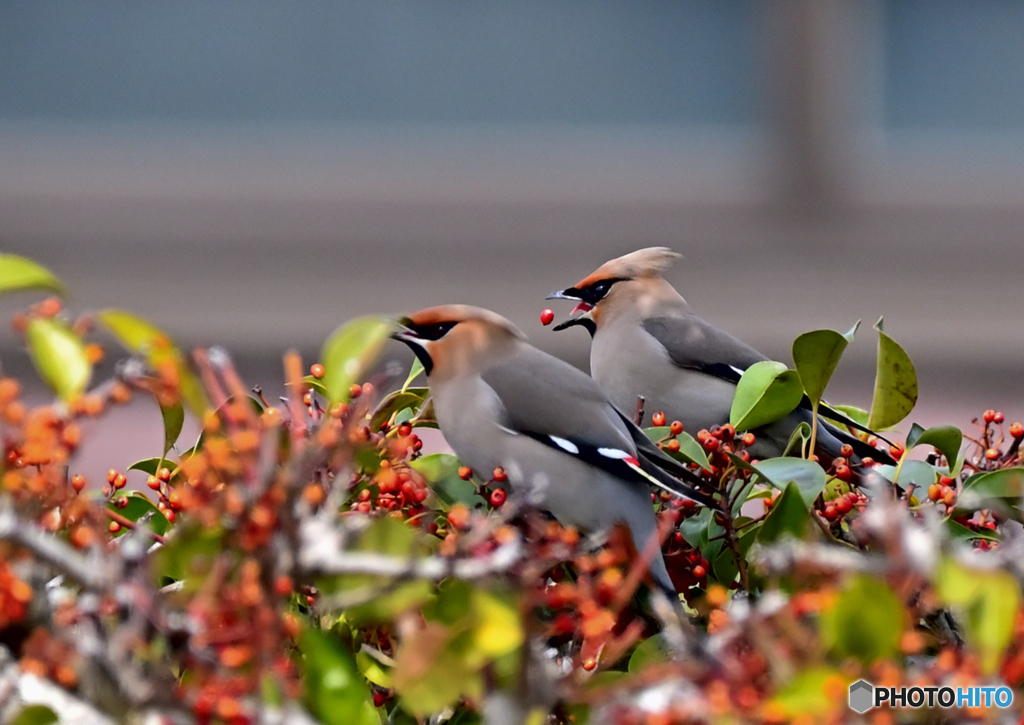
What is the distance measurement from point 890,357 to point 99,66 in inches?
192

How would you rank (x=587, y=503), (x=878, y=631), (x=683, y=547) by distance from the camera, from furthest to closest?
(x=587, y=503) < (x=683, y=547) < (x=878, y=631)

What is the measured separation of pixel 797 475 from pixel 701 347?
660 mm

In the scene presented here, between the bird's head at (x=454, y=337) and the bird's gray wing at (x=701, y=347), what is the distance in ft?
1.24

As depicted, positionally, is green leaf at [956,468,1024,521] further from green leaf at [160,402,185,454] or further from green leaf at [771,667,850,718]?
green leaf at [160,402,185,454]

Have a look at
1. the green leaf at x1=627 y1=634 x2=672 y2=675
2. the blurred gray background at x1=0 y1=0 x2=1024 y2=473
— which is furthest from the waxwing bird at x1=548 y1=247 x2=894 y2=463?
the blurred gray background at x1=0 y1=0 x2=1024 y2=473

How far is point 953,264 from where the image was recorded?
542cm

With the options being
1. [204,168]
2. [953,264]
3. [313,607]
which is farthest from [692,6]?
[313,607]

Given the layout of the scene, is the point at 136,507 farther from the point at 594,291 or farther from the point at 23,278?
the point at 594,291

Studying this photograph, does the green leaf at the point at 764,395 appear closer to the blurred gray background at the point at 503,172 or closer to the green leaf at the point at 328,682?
the green leaf at the point at 328,682

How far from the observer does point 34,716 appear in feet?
2.64

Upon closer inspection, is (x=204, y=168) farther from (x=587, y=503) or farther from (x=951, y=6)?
(x=587, y=503)

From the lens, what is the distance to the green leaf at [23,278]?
842mm

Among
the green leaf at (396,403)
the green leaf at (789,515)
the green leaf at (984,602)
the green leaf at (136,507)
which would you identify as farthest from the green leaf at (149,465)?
the green leaf at (984,602)

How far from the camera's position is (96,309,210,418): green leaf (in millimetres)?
781
